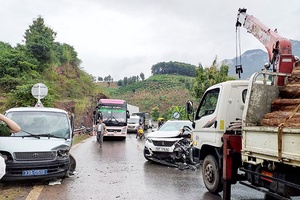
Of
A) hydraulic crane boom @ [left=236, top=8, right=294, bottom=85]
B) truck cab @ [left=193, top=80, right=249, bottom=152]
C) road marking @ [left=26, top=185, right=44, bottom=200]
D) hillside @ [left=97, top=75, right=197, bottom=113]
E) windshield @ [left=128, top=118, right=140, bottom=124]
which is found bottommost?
road marking @ [left=26, top=185, right=44, bottom=200]

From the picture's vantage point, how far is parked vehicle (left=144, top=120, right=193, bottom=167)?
1005 cm

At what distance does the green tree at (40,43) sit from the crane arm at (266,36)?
87.2 ft

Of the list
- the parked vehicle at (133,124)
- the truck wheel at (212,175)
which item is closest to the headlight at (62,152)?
the truck wheel at (212,175)

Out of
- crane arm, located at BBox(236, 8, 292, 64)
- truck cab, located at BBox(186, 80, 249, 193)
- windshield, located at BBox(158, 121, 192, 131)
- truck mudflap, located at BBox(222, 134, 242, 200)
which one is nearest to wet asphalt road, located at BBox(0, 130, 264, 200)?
truck cab, located at BBox(186, 80, 249, 193)

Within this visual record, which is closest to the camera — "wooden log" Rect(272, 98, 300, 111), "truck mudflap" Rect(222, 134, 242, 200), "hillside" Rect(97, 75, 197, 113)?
"wooden log" Rect(272, 98, 300, 111)

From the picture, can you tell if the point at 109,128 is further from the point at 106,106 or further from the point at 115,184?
the point at 115,184

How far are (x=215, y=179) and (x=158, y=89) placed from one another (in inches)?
3590

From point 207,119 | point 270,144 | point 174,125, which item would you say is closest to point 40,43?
point 174,125

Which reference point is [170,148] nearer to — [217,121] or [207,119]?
[207,119]

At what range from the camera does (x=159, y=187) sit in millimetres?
6828

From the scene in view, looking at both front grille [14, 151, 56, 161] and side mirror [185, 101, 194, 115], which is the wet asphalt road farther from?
side mirror [185, 101, 194, 115]

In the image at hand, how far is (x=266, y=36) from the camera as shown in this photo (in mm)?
7566

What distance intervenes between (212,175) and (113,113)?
16.3 m

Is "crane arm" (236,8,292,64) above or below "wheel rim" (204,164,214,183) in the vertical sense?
above
